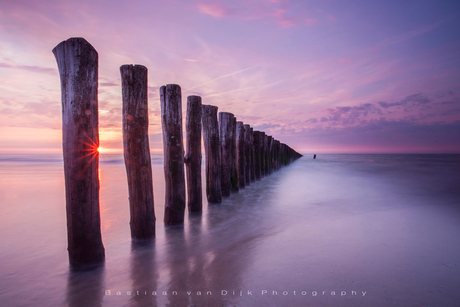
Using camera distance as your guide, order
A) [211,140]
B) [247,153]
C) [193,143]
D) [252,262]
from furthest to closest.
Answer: [247,153], [211,140], [193,143], [252,262]

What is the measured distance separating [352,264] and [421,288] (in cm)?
55

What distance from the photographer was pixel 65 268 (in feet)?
8.05

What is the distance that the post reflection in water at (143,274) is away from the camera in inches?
73.0

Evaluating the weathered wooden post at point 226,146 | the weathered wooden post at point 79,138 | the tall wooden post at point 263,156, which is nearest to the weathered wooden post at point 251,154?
the tall wooden post at point 263,156

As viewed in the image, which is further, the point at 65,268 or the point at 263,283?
the point at 65,268

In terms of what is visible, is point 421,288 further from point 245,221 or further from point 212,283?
point 245,221

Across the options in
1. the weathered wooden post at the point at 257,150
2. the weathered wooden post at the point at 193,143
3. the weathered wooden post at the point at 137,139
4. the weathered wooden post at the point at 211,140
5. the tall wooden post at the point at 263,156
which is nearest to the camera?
the weathered wooden post at the point at 137,139

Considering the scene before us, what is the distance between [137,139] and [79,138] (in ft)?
2.32

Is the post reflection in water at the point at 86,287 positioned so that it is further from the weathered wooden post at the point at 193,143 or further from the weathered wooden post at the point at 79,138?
the weathered wooden post at the point at 193,143

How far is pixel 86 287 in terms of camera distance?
2072 mm

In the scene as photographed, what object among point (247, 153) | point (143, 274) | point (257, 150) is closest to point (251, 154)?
point (247, 153)

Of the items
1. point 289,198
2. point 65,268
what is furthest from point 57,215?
point 289,198

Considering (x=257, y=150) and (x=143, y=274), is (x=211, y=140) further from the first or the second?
(x=257, y=150)

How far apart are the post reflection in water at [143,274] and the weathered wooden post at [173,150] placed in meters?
0.73
